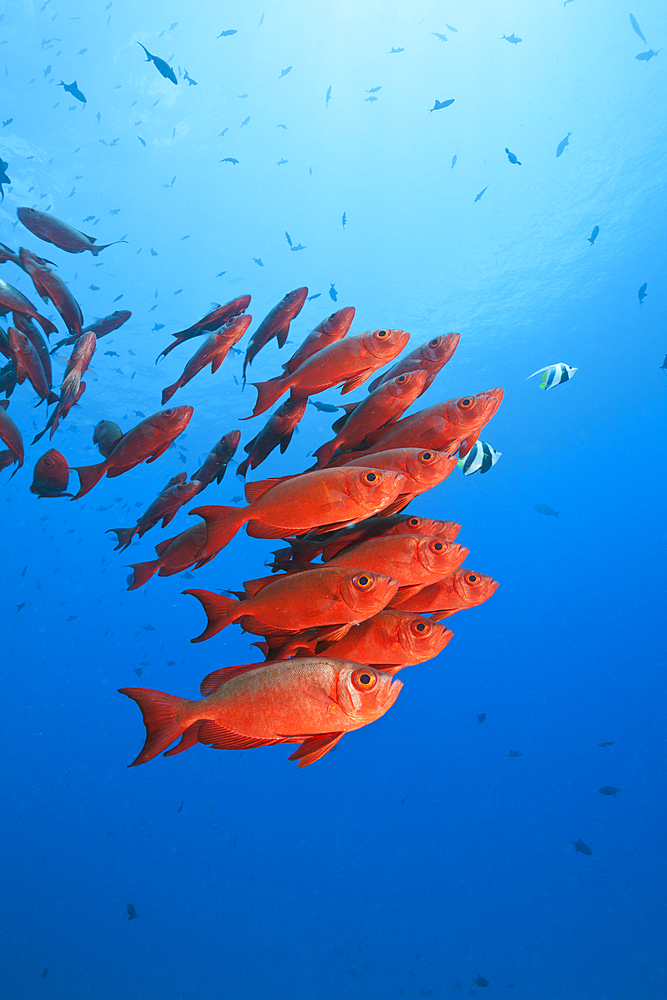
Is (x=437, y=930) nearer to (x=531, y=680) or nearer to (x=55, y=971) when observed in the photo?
(x=55, y=971)

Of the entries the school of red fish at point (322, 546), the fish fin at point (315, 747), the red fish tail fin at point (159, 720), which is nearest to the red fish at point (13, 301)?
the school of red fish at point (322, 546)

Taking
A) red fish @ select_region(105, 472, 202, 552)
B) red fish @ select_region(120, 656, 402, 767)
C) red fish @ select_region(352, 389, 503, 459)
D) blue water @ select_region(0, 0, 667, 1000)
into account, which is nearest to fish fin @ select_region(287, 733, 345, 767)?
red fish @ select_region(120, 656, 402, 767)

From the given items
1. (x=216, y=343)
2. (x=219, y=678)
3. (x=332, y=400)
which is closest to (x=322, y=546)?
(x=219, y=678)

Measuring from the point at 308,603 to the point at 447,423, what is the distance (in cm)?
112

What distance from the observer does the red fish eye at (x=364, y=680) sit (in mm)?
1478

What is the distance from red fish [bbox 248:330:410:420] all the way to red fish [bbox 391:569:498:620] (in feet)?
3.86

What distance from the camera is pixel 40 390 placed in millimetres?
3482

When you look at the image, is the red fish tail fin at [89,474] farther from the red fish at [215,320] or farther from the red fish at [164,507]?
the red fish at [215,320]

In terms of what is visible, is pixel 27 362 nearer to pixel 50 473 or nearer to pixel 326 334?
pixel 50 473

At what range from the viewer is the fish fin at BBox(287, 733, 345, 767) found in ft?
5.15

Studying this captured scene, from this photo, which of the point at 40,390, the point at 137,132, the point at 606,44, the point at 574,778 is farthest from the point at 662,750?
the point at 137,132

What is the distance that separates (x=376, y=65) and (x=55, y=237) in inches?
1089

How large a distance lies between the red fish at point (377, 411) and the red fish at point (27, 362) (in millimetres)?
2267

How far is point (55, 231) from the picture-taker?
11.3 feet
